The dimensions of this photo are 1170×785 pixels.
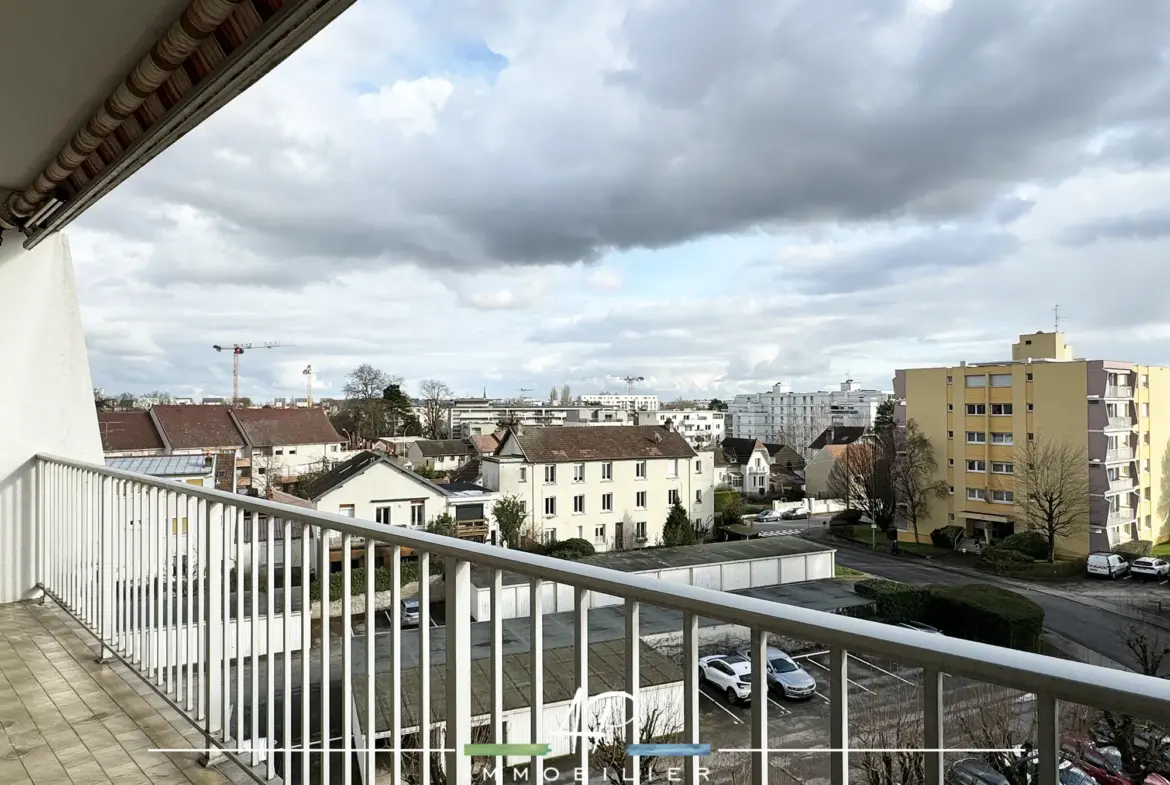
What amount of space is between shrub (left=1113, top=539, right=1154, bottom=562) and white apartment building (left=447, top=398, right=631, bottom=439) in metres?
17.2

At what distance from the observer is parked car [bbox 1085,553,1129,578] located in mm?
17453

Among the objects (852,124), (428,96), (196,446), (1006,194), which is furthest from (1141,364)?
(196,446)

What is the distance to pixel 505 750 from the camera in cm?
90

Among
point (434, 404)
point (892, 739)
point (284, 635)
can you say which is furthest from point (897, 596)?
point (434, 404)

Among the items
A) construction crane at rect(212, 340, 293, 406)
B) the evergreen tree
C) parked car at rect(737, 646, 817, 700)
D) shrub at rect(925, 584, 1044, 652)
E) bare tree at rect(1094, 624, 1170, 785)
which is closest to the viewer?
bare tree at rect(1094, 624, 1170, 785)

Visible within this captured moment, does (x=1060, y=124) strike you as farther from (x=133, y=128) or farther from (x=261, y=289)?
(x=261, y=289)

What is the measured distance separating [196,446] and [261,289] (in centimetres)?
2601

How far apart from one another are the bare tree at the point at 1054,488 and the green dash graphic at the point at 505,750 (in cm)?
2476

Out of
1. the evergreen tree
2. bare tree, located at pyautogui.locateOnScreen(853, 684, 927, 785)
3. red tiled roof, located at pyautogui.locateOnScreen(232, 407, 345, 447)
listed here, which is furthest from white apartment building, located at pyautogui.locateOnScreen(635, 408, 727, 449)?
bare tree, located at pyautogui.locateOnScreen(853, 684, 927, 785)

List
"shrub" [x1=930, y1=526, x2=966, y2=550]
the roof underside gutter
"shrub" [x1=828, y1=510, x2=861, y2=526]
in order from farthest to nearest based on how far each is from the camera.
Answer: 1. "shrub" [x1=828, y1=510, x2=861, y2=526]
2. "shrub" [x1=930, y1=526, x2=966, y2=550]
3. the roof underside gutter

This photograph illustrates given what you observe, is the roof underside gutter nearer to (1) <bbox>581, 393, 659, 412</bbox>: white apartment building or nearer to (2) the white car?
(2) the white car

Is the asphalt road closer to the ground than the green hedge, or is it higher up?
closer to the ground

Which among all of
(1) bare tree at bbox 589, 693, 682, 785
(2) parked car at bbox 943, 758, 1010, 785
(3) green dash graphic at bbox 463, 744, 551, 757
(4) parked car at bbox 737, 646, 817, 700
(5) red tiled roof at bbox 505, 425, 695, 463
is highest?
(4) parked car at bbox 737, 646, 817, 700

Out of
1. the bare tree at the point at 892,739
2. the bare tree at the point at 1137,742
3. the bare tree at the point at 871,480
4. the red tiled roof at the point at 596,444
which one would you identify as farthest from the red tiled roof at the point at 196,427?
the bare tree at the point at 1137,742
